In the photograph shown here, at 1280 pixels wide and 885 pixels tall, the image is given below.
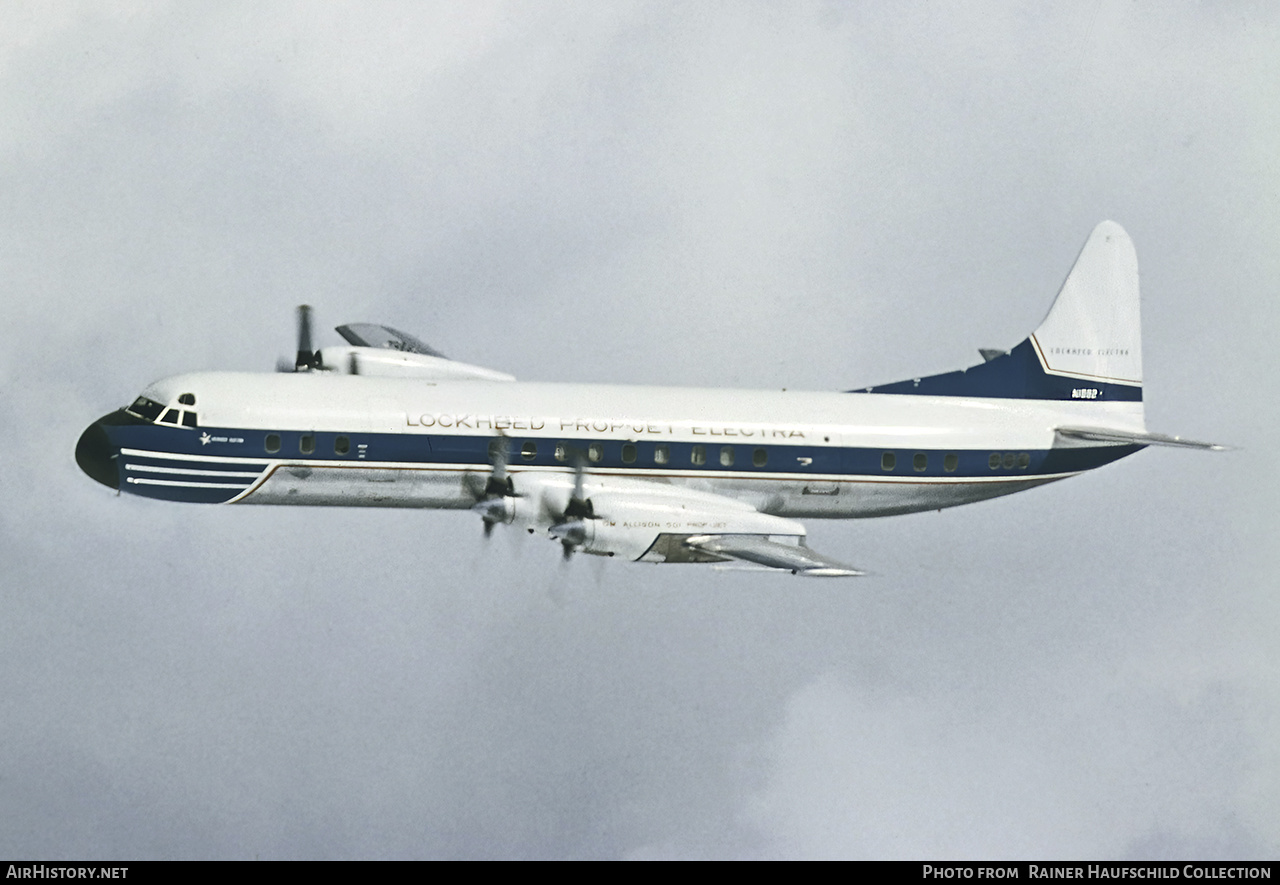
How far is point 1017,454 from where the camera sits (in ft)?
147

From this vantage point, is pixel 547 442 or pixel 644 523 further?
pixel 547 442

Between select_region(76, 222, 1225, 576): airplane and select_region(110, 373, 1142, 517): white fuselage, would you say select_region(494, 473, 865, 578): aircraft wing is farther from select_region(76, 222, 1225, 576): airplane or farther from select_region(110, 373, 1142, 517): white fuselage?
select_region(110, 373, 1142, 517): white fuselage

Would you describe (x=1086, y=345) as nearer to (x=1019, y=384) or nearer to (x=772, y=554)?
(x=1019, y=384)

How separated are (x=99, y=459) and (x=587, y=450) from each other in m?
11.2

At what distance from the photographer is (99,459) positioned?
41.3m

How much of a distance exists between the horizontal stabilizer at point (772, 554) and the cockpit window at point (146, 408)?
12638mm

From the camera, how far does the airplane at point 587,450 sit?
3950cm

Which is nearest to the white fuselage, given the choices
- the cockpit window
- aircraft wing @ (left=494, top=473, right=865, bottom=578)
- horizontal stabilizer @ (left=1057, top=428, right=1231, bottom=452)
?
the cockpit window

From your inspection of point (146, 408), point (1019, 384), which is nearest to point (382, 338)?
point (146, 408)

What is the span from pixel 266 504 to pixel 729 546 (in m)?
10.9

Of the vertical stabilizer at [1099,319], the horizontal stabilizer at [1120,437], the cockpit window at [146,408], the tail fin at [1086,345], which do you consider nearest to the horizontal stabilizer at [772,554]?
the tail fin at [1086,345]

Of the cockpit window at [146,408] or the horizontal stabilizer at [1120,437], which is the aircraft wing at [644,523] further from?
the horizontal stabilizer at [1120,437]

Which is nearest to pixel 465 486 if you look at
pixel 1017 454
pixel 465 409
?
pixel 465 409

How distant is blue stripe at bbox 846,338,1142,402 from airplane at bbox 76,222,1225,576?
0.33m
